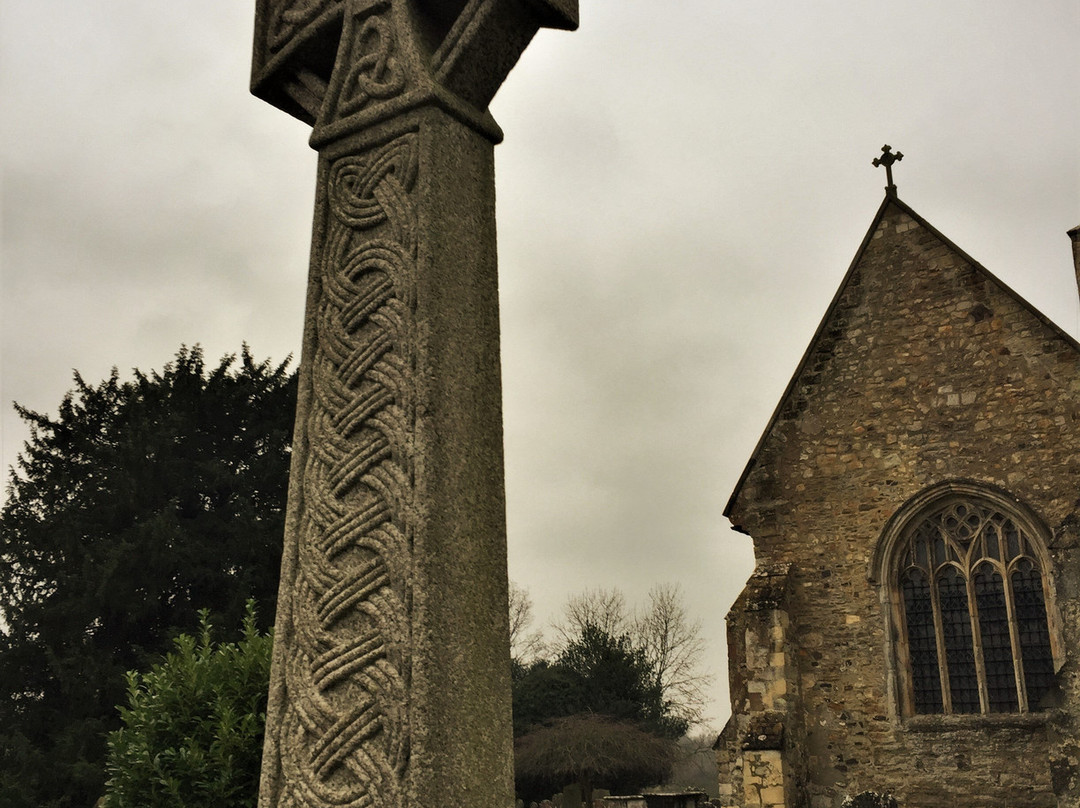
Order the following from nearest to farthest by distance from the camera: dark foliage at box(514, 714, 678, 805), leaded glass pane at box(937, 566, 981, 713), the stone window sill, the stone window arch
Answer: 1. the stone window sill
2. the stone window arch
3. leaded glass pane at box(937, 566, 981, 713)
4. dark foliage at box(514, 714, 678, 805)

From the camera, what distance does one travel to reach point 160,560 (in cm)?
1922

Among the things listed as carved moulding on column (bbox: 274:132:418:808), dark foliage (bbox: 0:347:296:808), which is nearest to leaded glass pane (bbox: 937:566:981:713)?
dark foliage (bbox: 0:347:296:808)

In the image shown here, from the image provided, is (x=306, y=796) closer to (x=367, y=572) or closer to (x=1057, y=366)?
(x=367, y=572)

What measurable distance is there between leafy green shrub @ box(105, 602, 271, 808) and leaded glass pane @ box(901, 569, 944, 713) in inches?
438

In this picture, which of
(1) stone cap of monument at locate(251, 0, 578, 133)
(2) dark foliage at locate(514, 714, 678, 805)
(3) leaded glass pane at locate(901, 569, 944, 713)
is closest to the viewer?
(1) stone cap of monument at locate(251, 0, 578, 133)

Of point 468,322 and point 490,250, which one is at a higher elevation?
point 490,250

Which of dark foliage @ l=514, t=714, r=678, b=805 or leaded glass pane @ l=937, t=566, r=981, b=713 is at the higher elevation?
leaded glass pane @ l=937, t=566, r=981, b=713

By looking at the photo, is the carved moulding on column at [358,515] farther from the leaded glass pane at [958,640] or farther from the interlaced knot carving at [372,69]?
the leaded glass pane at [958,640]

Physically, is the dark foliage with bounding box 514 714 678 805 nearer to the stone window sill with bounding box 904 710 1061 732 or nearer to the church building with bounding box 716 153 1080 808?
the church building with bounding box 716 153 1080 808

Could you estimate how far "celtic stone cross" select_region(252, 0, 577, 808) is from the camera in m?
2.48

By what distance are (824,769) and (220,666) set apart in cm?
1066

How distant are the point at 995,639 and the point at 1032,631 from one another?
20.4 inches

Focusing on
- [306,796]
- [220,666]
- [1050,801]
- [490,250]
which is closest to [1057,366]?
[1050,801]

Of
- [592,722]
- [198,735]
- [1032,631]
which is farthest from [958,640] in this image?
[592,722]
